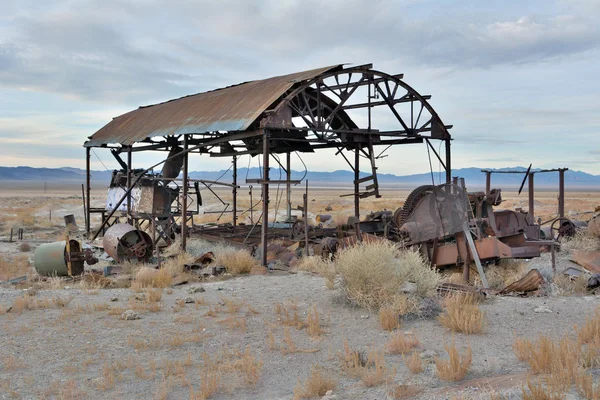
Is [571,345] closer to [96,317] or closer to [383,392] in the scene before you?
[383,392]

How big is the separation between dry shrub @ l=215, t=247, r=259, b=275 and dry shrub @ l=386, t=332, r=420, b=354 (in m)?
6.66

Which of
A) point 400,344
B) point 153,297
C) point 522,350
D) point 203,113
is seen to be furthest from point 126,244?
point 522,350

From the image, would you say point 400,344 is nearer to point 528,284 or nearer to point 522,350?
point 522,350

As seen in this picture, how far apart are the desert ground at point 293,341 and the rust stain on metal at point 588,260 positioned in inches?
34.7

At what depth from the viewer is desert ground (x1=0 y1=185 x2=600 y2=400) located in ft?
19.0

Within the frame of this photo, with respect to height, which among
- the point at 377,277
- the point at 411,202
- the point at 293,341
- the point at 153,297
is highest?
the point at 411,202

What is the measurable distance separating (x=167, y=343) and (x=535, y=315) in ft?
18.2

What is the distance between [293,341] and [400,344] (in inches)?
58.2

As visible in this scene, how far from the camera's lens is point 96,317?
352 inches

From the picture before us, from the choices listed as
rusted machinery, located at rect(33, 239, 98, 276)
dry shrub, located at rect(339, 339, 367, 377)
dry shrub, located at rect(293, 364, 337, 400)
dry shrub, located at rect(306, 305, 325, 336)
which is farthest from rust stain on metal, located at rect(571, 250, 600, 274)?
rusted machinery, located at rect(33, 239, 98, 276)

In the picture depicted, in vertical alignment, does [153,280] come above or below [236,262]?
below

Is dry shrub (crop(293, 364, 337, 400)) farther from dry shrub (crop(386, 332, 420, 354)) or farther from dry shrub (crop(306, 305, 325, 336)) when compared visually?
dry shrub (crop(306, 305, 325, 336))

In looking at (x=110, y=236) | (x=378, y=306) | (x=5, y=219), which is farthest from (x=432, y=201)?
(x=5, y=219)

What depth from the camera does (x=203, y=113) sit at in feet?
56.6
